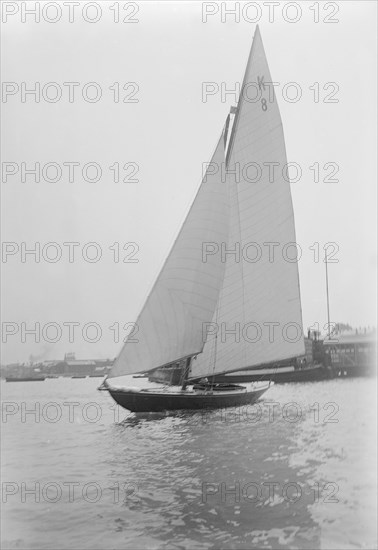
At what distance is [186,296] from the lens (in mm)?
7715

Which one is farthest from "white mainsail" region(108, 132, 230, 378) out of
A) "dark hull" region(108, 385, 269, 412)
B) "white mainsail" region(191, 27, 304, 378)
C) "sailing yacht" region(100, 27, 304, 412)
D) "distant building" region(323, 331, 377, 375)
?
"distant building" region(323, 331, 377, 375)

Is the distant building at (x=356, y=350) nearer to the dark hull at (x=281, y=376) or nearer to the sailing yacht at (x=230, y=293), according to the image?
the sailing yacht at (x=230, y=293)

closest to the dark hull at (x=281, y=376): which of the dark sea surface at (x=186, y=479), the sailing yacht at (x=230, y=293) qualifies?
the sailing yacht at (x=230, y=293)

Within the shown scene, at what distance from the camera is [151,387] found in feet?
28.3

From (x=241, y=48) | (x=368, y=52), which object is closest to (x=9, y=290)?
(x=241, y=48)

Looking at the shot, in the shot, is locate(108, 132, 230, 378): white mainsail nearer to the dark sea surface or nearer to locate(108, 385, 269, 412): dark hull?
locate(108, 385, 269, 412): dark hull

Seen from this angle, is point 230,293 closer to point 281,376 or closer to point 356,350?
point 281,376

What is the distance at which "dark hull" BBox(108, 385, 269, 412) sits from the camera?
7960 millimetres

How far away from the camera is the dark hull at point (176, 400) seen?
7960 millimetres

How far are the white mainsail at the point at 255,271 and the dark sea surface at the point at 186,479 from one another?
1.26 metres

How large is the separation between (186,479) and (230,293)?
3271 mm

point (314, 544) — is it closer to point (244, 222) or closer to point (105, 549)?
point (105, 549)

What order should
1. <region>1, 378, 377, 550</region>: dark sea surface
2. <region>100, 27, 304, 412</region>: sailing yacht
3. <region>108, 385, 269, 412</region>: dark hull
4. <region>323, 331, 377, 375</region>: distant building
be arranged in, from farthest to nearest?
<region>108, 385, 269, 412</region>: dark hull
<region>100, 27, 304, 412</region>: sailing yacht
<region>323, 331, 377, 375</region>: distant building
<region>1, 378, 377, 550</region>: dark sea surface

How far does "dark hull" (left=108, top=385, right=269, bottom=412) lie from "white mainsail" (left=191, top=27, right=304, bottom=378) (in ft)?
1.96
